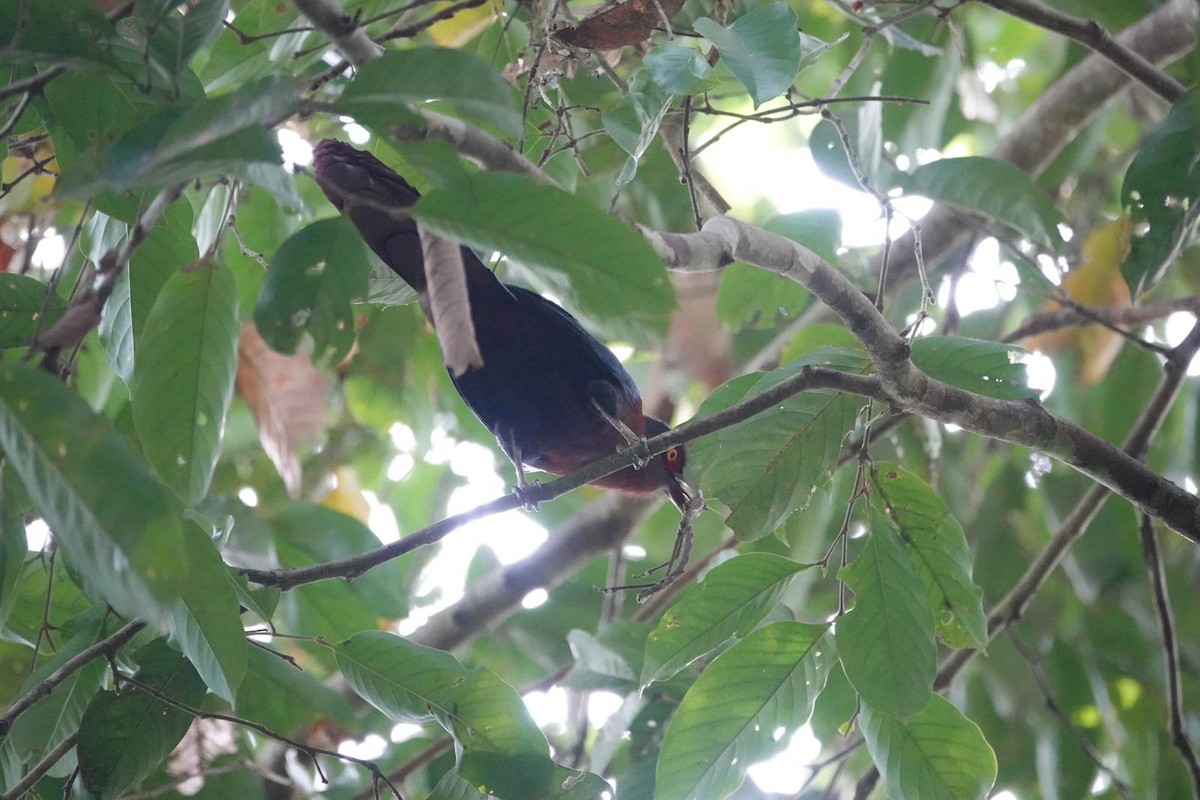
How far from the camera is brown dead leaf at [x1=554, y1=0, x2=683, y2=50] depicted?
202 cm

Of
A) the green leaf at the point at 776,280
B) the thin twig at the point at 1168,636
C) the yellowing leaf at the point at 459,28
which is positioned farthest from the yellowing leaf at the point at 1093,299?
the yellowing leaf at the point at 459,28

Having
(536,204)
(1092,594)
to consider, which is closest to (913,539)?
(536,204)

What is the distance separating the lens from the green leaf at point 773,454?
214 centimetres

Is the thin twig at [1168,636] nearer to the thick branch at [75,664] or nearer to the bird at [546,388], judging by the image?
the bird at [546,388]

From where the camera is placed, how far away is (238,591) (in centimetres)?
175

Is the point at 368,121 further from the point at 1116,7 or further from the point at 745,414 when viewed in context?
the point at 1116,7

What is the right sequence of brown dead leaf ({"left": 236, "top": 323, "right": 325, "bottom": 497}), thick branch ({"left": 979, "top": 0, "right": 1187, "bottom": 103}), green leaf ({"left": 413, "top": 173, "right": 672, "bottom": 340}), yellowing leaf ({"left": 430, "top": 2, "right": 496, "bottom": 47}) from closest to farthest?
green leaf ({"left": 413, "top": 173, "right": 672, "bottom": 340}) < thick branch ({"left": 979, "top": 0, "right": 1187, "bottom": 103}) < brown dead leaf ({"left": 236, "top": 323, "right": 325, "bottom": 497}) < yellowing leaf ({"left": 430, "top": 2, "right": 496, "bottom": 47})

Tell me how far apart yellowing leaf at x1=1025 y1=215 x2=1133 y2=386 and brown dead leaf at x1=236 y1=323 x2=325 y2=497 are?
2.58 meters

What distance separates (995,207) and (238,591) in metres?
1.99

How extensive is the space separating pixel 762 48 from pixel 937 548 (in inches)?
39.6

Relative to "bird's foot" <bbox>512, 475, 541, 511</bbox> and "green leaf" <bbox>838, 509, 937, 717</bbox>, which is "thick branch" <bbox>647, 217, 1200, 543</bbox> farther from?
"bird's foot" <bbox>512, 475, 541, 511</bbox>

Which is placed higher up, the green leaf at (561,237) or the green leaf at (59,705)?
the green leaf at (561,237)

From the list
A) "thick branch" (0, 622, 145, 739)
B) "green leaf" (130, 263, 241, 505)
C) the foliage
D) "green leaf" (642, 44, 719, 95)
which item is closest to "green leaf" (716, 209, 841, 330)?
the foliage

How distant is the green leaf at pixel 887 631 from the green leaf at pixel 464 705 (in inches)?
22.2
